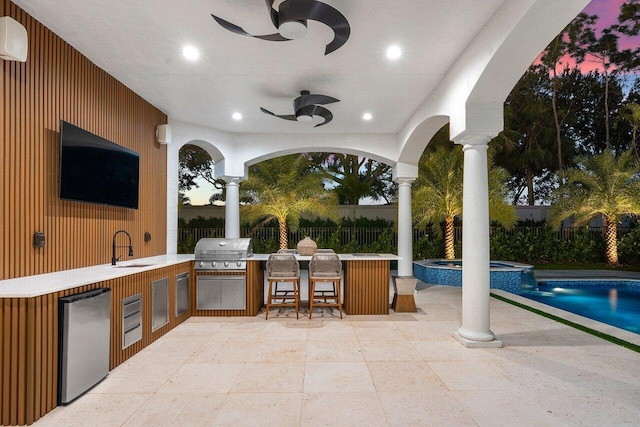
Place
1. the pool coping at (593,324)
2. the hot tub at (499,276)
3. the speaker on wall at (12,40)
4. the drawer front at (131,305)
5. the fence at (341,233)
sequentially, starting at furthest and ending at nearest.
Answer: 1. the fence at (341,233)
2. the hot tub at (499,276)
3. the pool coping at (593,324)
4. the drawer front at (131,305)
5. the speaker on wall at (12,40)

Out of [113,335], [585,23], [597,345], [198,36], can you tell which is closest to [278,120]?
[198,36]

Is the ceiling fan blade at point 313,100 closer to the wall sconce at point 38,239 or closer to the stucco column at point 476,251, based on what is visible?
the stucco column at point 476,251

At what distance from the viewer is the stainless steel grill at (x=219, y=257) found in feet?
17.5

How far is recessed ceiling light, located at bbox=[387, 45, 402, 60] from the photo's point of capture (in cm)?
394

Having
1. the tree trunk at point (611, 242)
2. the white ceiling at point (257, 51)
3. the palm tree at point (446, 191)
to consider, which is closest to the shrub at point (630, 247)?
the tree trunk at point (611, 242)

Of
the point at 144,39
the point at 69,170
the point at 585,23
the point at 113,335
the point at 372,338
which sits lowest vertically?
the point at 372,338

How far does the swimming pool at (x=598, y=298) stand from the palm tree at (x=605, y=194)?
2.38 meters

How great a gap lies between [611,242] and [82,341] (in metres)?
13.7

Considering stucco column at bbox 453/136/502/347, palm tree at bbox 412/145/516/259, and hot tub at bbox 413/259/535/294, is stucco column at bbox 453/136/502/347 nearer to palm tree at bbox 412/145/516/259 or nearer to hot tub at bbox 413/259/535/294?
hot tub at bbox 413/259/535/294

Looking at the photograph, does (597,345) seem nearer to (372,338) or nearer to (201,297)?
(372,338)

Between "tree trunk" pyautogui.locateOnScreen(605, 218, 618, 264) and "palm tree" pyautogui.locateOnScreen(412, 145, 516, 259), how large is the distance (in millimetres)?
3590

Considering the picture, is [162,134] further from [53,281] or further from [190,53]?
[53,281]

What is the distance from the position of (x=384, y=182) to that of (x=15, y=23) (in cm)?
1541

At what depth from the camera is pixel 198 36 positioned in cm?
371
